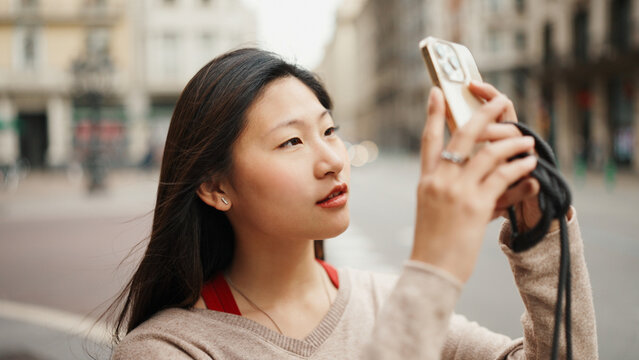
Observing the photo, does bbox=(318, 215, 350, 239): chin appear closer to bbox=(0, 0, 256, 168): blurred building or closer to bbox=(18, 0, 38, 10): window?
bbox=(0, 0, 256, 168): blurred building

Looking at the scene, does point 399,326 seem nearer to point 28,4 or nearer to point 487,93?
point 487,93

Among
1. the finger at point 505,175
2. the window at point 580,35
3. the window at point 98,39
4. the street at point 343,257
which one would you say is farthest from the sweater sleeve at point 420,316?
the window at point 98,39

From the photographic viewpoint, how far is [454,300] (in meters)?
0.86

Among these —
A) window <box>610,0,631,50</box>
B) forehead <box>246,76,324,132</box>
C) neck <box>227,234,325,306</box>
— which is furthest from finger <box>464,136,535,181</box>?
window <box>610,0,631,50</box>

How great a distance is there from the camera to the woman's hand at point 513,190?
92 cm

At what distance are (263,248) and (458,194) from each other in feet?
2.73

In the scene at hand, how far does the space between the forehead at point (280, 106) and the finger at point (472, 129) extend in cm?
60

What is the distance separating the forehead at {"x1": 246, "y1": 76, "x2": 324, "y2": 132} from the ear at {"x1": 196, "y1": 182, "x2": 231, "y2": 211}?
0.70 feet

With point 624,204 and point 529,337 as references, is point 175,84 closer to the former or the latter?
point 624,204

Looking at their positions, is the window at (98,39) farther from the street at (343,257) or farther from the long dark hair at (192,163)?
the long dark hair at (192,163)

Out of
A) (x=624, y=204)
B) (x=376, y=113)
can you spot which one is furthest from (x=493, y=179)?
(x=376, y=113)

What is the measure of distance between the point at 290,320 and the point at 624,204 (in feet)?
44.2

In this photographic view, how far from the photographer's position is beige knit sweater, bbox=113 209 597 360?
0.85 m

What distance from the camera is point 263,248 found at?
1.57 metres
